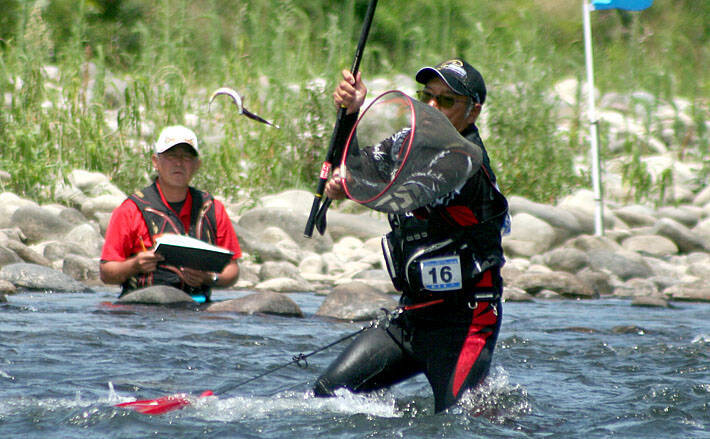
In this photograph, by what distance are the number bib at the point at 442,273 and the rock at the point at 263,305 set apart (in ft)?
11.6

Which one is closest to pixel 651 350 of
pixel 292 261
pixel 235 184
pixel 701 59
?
pixel 292 261

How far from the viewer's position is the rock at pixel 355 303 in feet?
24.0

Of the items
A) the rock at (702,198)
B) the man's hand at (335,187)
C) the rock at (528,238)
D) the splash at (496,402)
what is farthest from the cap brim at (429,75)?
the rock at (702,198)

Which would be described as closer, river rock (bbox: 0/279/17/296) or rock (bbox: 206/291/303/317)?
rock (bbox: 206/291/303/317)

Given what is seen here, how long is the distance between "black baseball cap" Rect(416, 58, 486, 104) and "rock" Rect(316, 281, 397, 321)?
139 inches

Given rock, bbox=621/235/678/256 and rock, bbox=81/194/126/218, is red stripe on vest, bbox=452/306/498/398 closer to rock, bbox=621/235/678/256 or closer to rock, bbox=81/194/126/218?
rock, bbox=81/194/126/218

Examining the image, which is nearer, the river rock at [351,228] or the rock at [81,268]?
the rock at [81,268]

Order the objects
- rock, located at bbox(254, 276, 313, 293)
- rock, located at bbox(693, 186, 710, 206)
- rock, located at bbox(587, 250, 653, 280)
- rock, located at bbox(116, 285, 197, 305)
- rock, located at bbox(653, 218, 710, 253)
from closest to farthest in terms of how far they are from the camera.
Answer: rock, located at bbox(116, 285, 197, 305) → rock, located at bbox(254, 276, 313, 293) → rock, located at bbox(587, 250, 653, 280) → rock, located at bbox(653, 218, 710, 253) → rock, located at bbox(693, 186, 710, 206)

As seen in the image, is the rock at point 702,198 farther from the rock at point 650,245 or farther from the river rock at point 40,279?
the river rock at point 40,279

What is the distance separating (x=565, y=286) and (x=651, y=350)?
11.0ft

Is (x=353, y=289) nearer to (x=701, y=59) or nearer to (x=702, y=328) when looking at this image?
(x=702, y=328)

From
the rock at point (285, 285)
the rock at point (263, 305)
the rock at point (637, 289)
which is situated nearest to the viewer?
the rock at point (263, 305)

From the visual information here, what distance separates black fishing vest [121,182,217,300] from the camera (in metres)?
6.48

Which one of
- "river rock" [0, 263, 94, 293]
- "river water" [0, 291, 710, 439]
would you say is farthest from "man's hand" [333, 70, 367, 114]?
"river rock" [0, 263, 94, 293]
